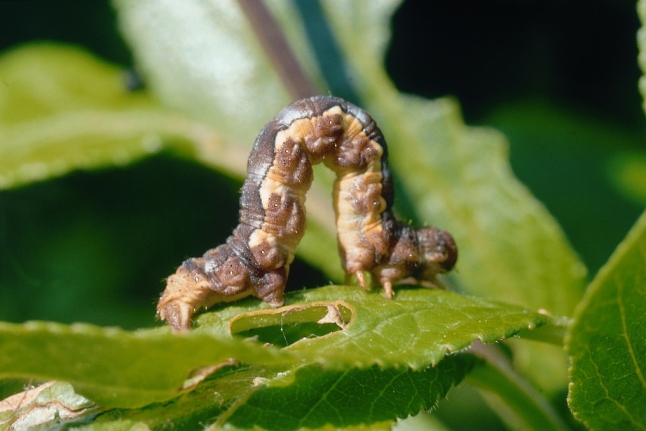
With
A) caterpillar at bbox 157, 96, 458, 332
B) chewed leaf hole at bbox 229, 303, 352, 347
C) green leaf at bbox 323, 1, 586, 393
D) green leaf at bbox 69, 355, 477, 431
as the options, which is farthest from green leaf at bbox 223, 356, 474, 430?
green leaf at bbox 323, 1, 586, 393

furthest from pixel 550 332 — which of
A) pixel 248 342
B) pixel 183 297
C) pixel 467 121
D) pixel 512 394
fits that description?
pixel 467 121

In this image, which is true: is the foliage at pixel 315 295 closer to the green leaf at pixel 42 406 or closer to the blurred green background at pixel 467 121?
the green leaf at pixel 42 406

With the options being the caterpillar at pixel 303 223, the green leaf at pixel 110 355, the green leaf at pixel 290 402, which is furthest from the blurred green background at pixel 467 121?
the green leaf at pixel 110 355

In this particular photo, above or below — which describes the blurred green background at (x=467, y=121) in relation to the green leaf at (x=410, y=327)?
above

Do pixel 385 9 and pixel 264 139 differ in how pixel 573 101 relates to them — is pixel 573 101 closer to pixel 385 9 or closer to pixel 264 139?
pixel 385 9

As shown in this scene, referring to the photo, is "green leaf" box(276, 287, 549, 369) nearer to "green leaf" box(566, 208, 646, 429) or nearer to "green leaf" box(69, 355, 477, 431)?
"green leaf" box(69, 355, 477, 431)

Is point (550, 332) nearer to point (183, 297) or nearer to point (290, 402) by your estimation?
point (290, 402)

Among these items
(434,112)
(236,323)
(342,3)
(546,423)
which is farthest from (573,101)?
(236,323)
